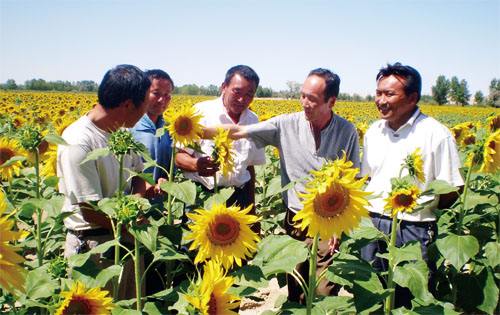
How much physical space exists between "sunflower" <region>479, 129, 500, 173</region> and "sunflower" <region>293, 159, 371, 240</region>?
1.23 metres

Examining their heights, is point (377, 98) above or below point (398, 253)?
above

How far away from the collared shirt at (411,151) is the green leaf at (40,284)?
5.83 feet

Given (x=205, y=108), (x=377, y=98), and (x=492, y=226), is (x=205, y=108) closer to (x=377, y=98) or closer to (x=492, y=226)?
(x=377, y=98)

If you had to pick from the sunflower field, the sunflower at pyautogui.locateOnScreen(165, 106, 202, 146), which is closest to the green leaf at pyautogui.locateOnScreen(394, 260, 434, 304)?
the sunflower field

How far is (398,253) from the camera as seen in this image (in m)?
2.24

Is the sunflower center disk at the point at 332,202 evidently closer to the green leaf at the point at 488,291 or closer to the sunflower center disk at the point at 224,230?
the sunflower center disk at the point at 224,230

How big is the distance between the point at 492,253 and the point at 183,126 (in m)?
2.02

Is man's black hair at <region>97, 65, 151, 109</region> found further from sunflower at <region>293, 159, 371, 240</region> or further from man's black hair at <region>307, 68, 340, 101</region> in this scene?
man's black hair at <region>307, 68, 340, 101</region>

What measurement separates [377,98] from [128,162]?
5.51 feet

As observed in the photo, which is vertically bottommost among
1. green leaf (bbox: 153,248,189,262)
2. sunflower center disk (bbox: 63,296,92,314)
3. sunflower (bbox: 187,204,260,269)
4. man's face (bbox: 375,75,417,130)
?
sunflower center disk (bbox: 63,296,92,314)

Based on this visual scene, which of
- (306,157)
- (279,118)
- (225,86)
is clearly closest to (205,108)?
(225,86)

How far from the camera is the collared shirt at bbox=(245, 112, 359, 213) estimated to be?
3.27 metres

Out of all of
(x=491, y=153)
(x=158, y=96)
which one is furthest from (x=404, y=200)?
(x=158, y=96)

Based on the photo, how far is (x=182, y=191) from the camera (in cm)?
222
